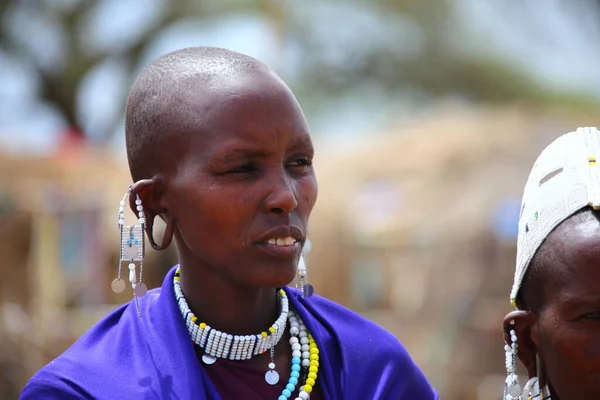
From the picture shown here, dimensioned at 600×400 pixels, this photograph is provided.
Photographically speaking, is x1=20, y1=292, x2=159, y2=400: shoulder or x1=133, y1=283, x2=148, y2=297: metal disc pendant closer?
x1=20, y1=292, x2=159, y2=400: shoulder

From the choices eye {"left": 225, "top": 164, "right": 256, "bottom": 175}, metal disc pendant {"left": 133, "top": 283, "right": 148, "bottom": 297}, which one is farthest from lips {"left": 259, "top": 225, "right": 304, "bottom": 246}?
metal disc pendant {"left": 133, "top": 283, "right": 148, "bottom": 297}

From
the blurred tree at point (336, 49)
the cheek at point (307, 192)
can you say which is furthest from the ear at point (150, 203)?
the blurred tree at point (336, 49)

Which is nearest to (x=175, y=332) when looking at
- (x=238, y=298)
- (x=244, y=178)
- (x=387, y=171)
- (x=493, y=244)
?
(x=238, y=298)

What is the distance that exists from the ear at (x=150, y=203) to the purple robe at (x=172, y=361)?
183 millimetres

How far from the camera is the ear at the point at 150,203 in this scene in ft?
8.55

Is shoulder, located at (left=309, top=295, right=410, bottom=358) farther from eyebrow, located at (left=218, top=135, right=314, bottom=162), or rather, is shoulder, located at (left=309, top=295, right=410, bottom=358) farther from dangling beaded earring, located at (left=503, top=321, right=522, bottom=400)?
eyebrow, located at (left=218, top=135, right=314, bottom=162)

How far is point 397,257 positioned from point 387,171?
956 millimetres

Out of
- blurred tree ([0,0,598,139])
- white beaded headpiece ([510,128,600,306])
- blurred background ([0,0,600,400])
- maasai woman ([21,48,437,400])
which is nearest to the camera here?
white beaded headpiece ([510,128,600,306])

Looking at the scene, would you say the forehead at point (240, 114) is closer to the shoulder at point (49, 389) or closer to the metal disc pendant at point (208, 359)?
the metal disc pendant at point (208, 359)

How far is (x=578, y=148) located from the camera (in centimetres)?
244

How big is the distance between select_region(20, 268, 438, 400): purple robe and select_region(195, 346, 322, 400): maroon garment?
0.15ft

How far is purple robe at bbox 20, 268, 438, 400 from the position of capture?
2.44 meters

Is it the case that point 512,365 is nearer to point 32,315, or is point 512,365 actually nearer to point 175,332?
point 175,332

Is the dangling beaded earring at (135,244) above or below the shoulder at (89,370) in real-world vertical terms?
above
